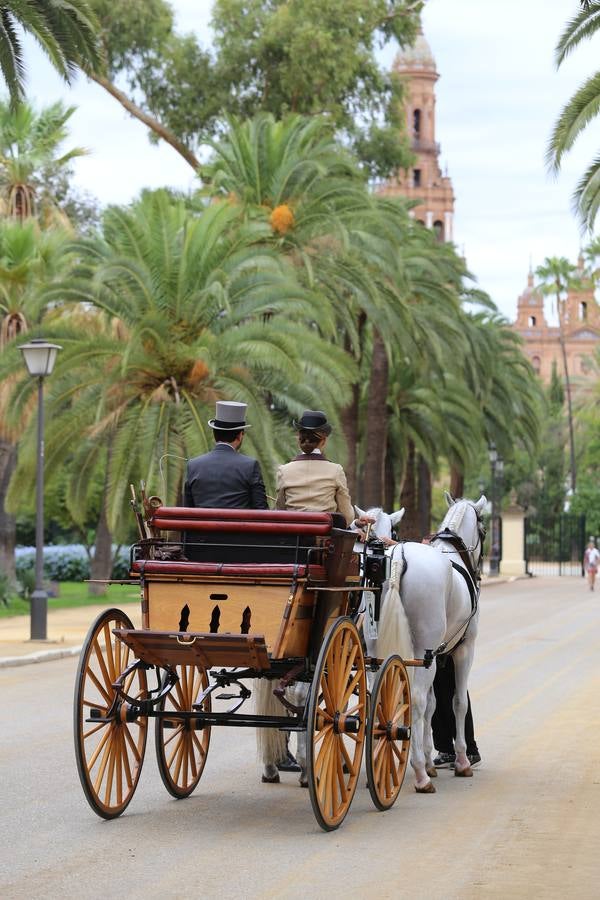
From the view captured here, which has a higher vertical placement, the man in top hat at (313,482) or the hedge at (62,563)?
the man in top hat at (313,482)

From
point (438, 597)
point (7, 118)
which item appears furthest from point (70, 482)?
point (438, 597)

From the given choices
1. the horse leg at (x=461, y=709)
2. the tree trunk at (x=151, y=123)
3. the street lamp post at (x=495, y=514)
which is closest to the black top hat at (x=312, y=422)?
the horse leg at (x=461, y=709)

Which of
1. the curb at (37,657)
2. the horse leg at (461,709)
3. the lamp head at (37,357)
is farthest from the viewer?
the lamp head at (37,357)

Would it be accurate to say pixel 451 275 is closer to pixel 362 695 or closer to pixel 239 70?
pixel 239 70

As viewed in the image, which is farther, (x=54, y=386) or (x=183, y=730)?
(x=54, y=386)

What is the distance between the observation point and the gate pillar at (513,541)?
61375mm

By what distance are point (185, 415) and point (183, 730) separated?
17.7 m

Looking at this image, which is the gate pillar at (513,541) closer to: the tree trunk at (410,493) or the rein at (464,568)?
the tree trunk at (410,493)

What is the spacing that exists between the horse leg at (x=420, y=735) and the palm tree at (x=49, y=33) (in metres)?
12.1

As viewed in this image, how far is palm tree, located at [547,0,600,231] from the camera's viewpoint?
882 inches

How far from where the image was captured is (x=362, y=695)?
27.5 ft

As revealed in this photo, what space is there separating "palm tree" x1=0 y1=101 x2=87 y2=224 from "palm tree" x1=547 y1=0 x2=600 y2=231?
717 inches

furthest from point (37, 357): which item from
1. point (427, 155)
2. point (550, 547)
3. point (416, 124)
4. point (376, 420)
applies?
point (416, 124)

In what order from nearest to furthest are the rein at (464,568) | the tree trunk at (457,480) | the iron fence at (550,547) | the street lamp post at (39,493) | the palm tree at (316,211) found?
the rein at (464,568) → the street lamp post at (39,493) → the palm tree at (316,211) → the tree trunk at (457,480) → the iron fence at (550,547)
